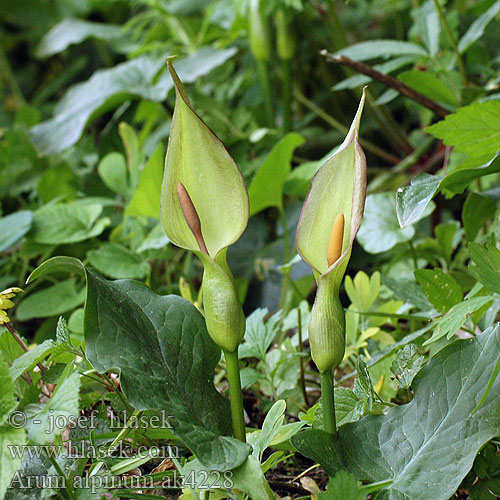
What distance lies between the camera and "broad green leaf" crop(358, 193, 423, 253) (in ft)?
1.95

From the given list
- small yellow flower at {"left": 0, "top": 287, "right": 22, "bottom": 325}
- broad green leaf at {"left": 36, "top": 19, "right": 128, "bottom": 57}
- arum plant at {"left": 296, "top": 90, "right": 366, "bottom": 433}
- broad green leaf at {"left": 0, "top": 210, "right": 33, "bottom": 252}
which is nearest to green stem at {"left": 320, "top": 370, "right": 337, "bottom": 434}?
arum plant at {"left": 296, "top": 90, "right": 366, "bottom": 433}

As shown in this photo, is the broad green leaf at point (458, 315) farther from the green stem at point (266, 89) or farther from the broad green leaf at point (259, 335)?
the green stem at point (266, 89)

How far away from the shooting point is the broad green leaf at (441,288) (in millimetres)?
445

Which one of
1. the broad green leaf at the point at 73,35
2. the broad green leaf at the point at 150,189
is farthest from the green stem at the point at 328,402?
the broad green leaf at the point at 73,35

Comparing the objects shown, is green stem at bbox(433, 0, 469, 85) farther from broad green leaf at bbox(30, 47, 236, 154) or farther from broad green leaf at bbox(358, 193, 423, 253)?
broad green leaf at bbox(30, 47, 236, 154)

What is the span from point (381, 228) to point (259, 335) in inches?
8.4

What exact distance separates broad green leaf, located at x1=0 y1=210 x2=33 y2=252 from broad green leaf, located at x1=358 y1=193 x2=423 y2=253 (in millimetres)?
385

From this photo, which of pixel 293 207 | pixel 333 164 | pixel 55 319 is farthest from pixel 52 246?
pixel 333 164

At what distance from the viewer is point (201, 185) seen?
0.36 meters

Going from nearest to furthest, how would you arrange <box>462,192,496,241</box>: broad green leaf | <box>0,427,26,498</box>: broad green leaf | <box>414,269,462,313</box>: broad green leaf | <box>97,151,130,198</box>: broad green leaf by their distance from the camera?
<box>0,427,26,498</box>: broad green leaf → <box>414,269,462,313</box>: broad green leaf → <box>462,192,496,241</box>: broad green leaf → <box>97,151,130,198</box>: broad green leaf

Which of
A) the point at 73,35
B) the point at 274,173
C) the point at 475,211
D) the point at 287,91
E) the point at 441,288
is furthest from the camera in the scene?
the point at 73,35

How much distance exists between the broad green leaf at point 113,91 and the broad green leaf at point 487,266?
1.97ft

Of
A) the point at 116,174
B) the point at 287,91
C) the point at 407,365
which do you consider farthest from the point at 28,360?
the point at 287,91

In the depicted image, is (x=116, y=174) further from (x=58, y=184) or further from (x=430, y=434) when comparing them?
(x=430, y=434)
